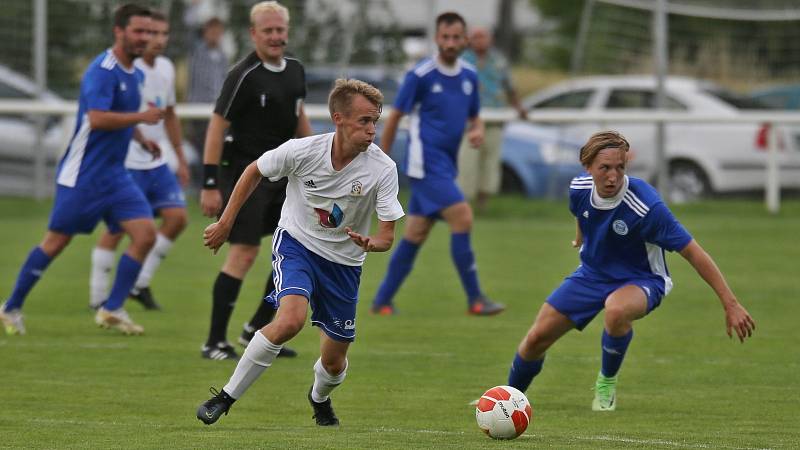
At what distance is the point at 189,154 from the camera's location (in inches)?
764

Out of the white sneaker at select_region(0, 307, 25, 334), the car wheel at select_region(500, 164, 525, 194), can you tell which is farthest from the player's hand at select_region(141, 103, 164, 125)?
the car wheel at select_region(500, 164, 525, 194)

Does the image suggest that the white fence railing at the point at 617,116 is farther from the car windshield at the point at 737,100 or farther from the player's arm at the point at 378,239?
the player's arm at the point at 378,239

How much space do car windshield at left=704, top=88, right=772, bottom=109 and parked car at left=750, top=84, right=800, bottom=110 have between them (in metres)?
0.16

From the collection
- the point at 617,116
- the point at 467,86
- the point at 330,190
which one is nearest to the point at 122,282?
the point at 467,86

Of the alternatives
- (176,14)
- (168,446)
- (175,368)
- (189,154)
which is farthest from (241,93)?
(176,14)

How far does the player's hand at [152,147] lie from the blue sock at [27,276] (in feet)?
3.70

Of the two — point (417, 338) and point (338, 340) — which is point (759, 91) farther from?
point (338, 340)

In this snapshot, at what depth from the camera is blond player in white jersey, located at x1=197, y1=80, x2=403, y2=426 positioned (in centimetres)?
682

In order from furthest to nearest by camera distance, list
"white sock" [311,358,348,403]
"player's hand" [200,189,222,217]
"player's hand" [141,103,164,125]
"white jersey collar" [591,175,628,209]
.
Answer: "player's hand" [141,103,164,125] → "player's hand" [200,189,222,217] → "white jersey collar" [591,175,628,209] → "white sock" [311,358,348,403]

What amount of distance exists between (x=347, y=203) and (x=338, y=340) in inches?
25.7

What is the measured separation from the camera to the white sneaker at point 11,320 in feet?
33.5

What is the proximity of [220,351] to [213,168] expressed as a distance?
1.16 metres

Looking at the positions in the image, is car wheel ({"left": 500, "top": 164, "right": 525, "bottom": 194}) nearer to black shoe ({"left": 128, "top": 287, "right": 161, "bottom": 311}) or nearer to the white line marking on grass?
black shoe ({"left": 128, "top": 287, "right": 161, "bottom": 311})

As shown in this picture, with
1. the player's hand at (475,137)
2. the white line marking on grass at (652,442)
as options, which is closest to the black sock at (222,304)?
the player's hand at (475,137)
